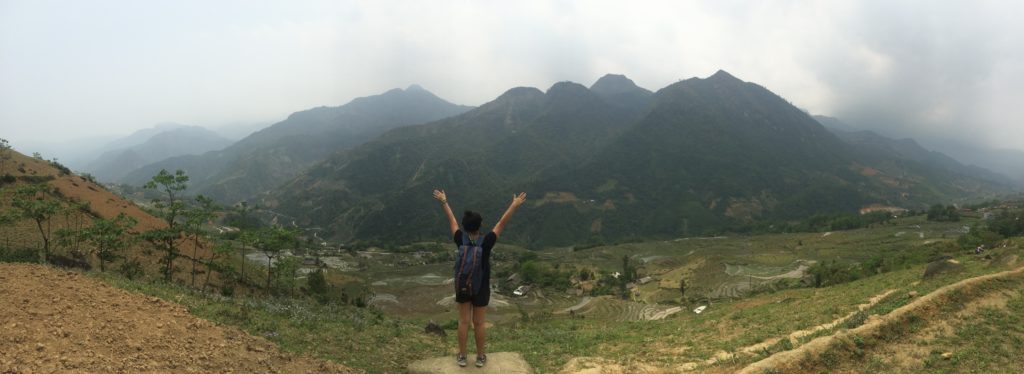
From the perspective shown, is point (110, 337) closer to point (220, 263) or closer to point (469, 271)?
point (469, 271)

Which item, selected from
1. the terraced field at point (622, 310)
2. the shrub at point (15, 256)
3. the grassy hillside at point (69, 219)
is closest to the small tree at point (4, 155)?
the grassy hillside at point (69, 219)

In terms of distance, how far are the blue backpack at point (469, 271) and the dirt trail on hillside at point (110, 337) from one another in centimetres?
296

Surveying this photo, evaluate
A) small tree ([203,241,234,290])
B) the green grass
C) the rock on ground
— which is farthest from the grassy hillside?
the rock on ground

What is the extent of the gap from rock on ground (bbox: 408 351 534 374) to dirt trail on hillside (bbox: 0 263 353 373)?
147 centimetres

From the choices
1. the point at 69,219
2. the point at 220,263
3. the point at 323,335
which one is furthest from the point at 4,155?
the point at 323,335

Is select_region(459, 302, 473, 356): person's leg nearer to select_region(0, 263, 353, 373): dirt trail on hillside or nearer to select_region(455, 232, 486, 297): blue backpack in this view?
select_region(455, 232, 486, 297): blue backpack

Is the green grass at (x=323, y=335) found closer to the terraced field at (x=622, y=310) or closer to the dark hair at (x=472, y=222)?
the dark hair at (x=472, y=222)

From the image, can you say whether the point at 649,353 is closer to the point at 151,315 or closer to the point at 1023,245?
the point at 151,315

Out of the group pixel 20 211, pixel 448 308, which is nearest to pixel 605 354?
pixel 20 211

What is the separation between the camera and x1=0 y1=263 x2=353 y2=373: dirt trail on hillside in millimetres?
6207

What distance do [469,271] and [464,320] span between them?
964 millimetres

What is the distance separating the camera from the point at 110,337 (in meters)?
7.01

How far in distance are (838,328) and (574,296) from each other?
7231cm

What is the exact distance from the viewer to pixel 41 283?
9102mm
